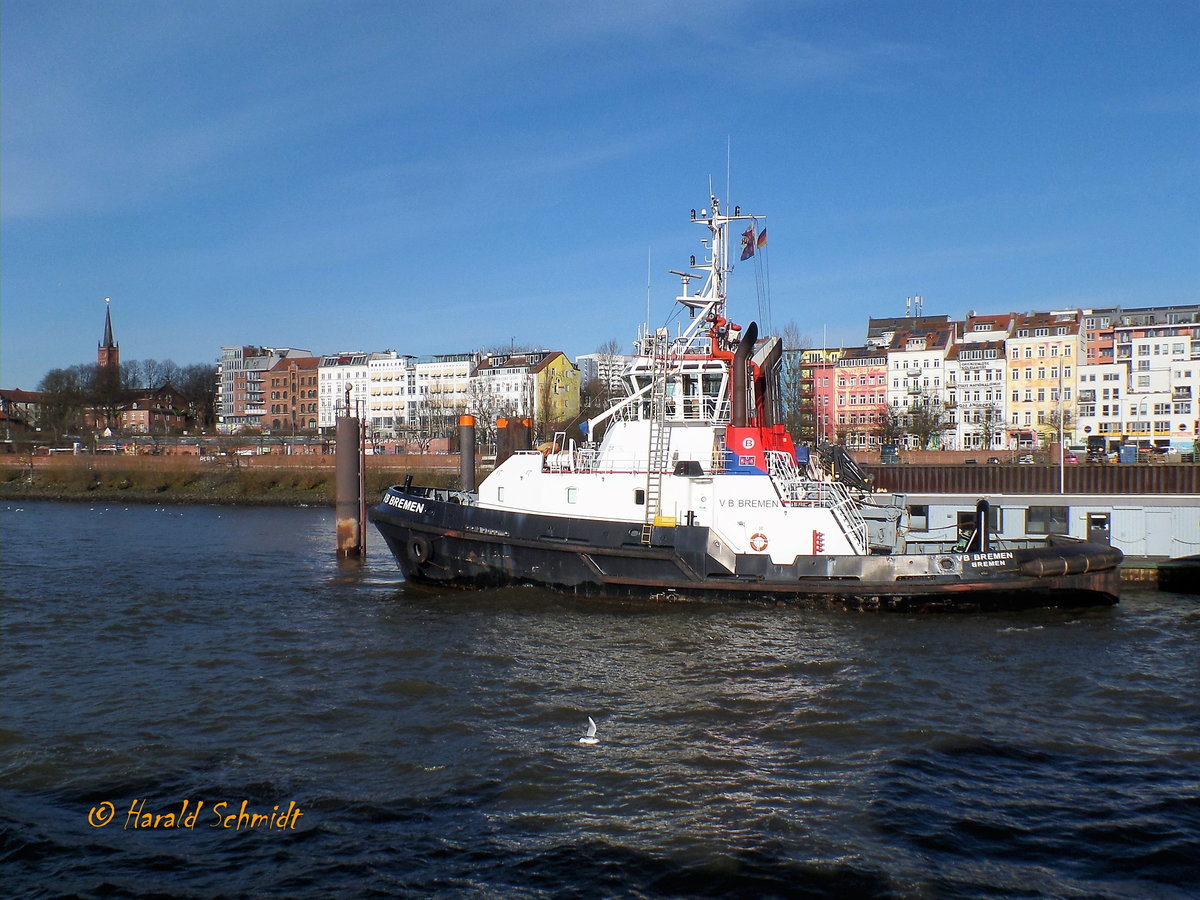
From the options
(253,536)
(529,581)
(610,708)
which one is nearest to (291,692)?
(610,708)

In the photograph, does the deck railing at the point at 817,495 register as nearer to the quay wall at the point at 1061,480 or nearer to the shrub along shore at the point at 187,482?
the quay wall at the point at 1061,480

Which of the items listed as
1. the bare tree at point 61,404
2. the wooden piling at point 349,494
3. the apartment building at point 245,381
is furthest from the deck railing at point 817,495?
the apartment building at point 245,381

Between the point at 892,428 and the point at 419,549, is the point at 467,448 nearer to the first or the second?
the point at 419,549

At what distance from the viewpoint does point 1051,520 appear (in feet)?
73.2

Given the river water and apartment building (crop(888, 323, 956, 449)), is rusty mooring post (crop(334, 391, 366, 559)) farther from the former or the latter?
apartment building (crop(888, 323, 956, 449))

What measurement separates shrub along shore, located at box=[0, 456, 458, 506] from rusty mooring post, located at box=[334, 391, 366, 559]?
23.7 meters

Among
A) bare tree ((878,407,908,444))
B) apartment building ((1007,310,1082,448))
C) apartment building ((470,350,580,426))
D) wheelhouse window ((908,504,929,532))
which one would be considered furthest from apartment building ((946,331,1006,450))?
wheelhouse window ((908,504,929,532))

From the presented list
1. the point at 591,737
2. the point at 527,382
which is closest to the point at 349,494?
the point at 591,737

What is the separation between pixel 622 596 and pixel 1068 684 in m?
7.70

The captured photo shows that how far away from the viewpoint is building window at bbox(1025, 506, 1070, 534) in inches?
877

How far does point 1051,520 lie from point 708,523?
31.4 feet

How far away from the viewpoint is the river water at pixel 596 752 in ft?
25.6

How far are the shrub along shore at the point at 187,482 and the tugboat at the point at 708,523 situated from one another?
108 feet

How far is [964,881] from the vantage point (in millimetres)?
7629
